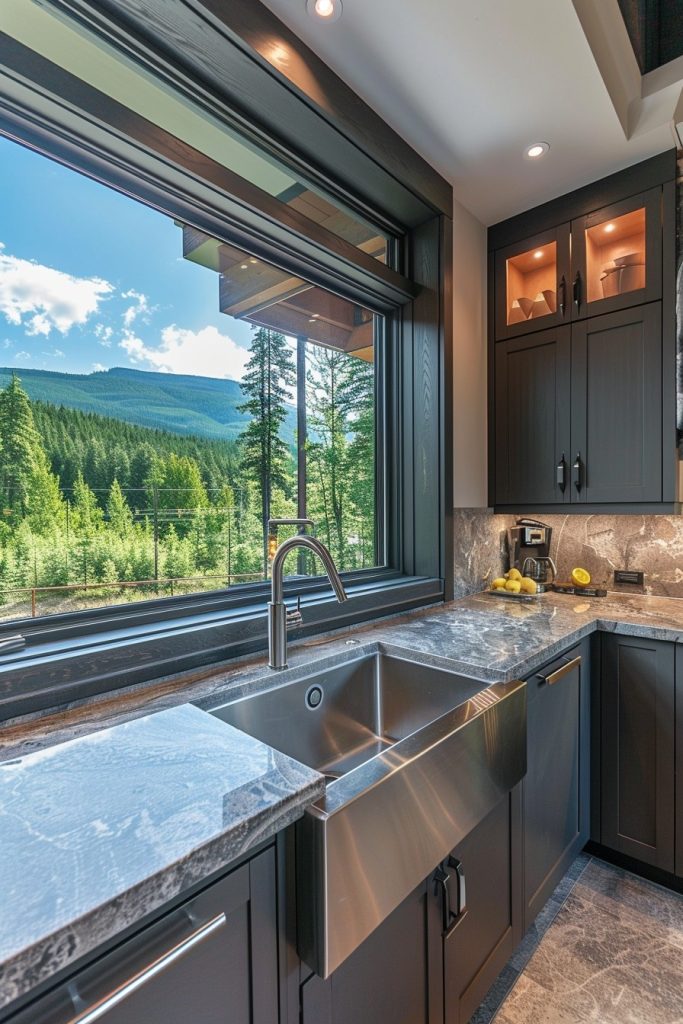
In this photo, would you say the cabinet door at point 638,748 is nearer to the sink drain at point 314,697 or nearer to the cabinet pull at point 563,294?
the sink drain at point 314,697

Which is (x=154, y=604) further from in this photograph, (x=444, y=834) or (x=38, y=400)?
(x=444, y=834)

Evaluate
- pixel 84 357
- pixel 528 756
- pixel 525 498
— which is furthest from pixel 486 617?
pixel 84 357

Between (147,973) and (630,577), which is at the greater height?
(630,577)

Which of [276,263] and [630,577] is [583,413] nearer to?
[630,577]

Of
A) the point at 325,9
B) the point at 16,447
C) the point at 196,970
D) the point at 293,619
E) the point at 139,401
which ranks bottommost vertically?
the point at 196,970

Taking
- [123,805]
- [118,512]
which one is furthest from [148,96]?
[123,805]

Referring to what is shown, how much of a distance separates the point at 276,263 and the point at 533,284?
1.42m

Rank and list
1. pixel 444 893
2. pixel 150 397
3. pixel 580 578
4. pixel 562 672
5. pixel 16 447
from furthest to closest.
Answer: pixel 580 578 → pixel 562 672 → pixel 150 397 → pixel 16 447 → pixel 444 893

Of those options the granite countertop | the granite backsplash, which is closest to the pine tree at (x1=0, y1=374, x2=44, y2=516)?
the granite countertop

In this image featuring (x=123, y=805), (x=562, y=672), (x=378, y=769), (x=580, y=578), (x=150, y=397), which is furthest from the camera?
(x=580, y=578)

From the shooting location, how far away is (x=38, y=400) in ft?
3.66

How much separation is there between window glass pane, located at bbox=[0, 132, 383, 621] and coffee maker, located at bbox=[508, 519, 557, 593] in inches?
47.3

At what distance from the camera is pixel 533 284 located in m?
2.34

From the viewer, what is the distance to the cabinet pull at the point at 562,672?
54.8 inches
